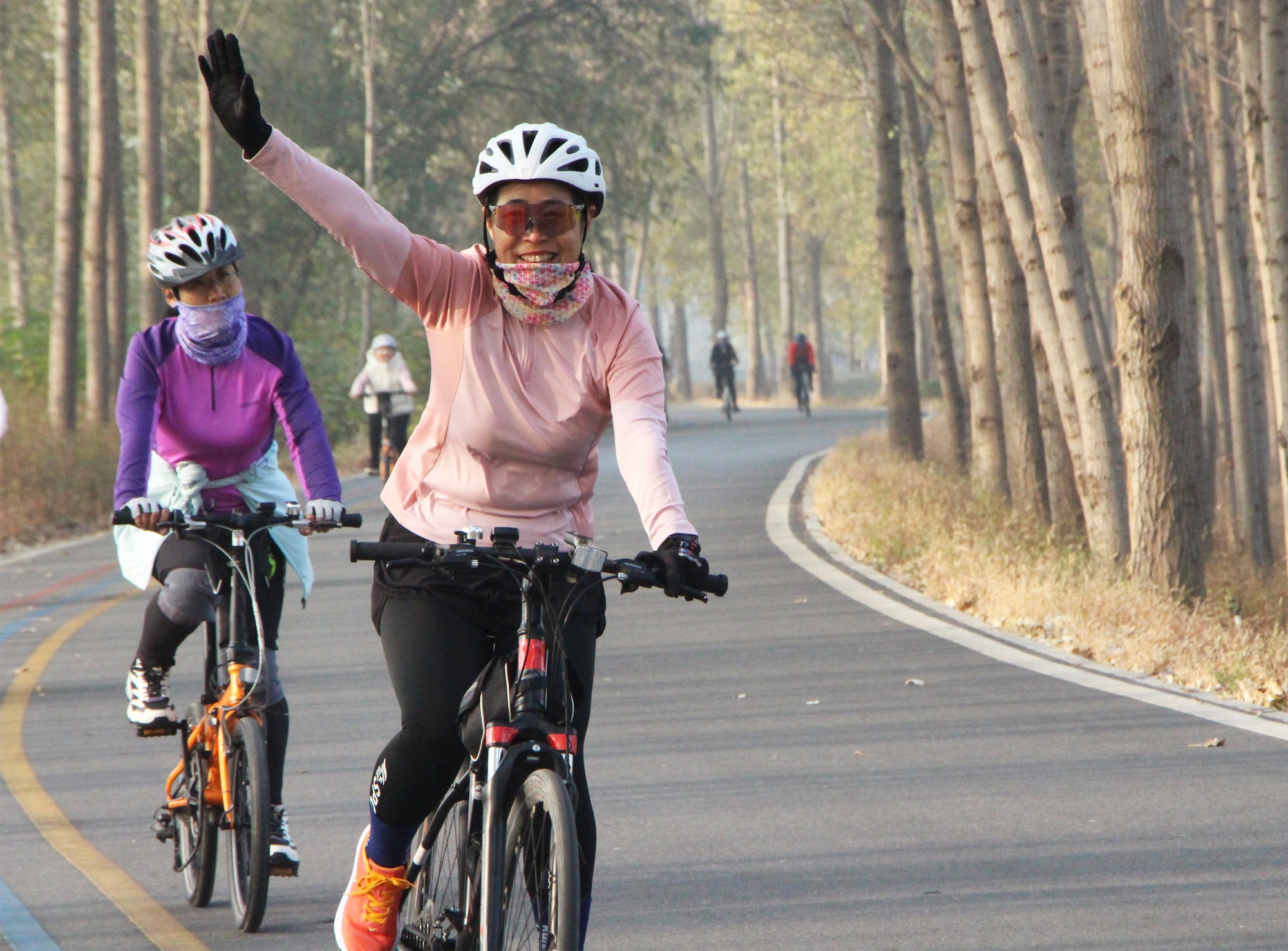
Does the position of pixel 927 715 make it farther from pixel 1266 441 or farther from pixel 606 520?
pixel 1266 441

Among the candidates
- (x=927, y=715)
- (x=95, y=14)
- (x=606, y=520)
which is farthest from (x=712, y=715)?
(x=95, y=14)

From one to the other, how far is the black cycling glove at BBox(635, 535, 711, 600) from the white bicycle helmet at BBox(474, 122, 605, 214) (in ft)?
2.81

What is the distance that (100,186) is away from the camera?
81.0ft

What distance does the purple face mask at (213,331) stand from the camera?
588 cm

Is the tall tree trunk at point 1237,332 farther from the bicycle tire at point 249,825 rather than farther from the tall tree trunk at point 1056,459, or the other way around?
the bicycle tire at point 249,825

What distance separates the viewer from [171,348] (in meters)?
6.03

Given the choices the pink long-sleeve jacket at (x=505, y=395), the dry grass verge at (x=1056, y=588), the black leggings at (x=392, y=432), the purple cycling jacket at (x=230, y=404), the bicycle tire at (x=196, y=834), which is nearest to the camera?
the pink long-sleeve jacket at (x=505, y=395)

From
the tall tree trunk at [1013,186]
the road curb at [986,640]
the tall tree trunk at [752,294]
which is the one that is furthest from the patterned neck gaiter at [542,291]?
the tall tree trunk at [752,294]

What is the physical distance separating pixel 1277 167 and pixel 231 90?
1222cm

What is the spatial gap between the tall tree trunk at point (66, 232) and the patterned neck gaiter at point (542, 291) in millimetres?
19629

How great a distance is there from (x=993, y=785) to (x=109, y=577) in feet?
31.8

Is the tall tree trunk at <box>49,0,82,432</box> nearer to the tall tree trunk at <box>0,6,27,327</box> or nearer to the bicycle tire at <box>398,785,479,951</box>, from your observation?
the tall tree trunk at <box>0,6,27,327</box>

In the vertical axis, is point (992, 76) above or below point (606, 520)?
above

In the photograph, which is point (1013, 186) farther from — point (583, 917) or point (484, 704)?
point (583, 917)
